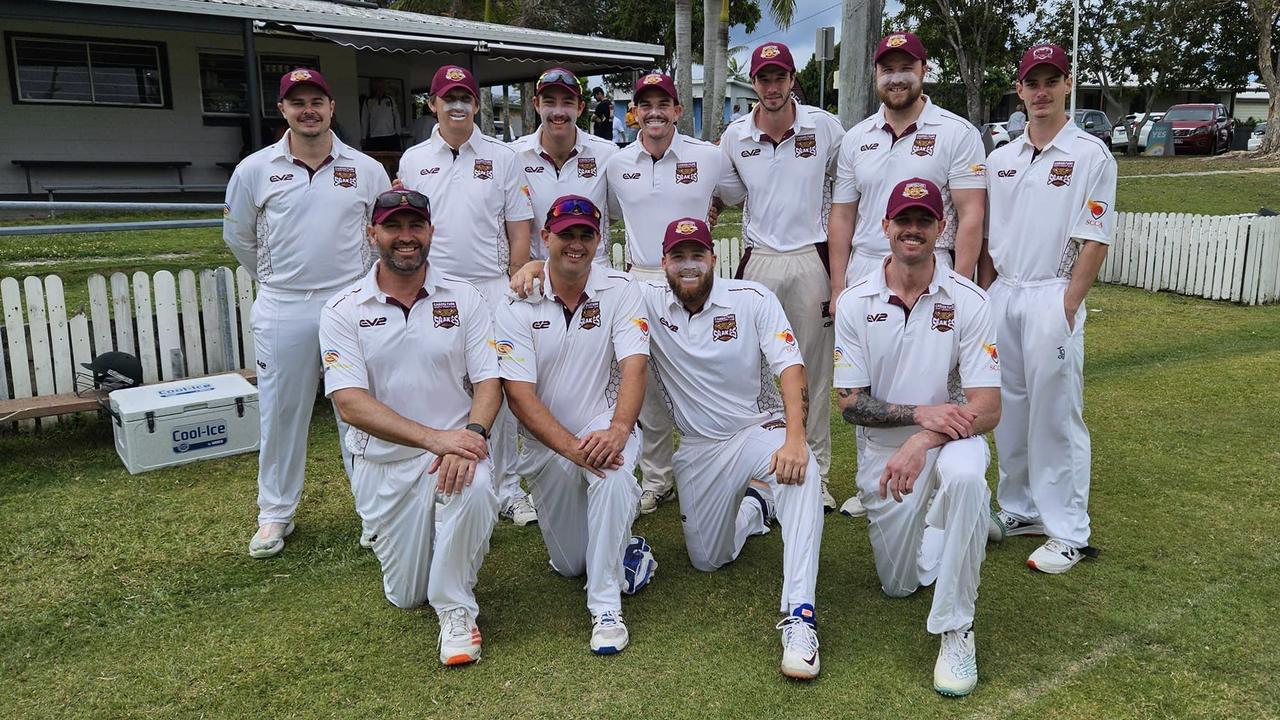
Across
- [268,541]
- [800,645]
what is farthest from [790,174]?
[268,541]

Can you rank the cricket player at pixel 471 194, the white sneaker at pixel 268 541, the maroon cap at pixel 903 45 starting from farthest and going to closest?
the cricket player at pixel 471 194
the white sneaker at pixel 268 541
the maroon cap at pixel 903 45

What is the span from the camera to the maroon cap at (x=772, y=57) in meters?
4.59

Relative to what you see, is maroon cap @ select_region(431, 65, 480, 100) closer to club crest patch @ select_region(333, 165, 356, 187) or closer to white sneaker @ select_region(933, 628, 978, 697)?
club crest patch @ select_region(333, 165, 356, 187)

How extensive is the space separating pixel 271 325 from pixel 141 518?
1369 mm

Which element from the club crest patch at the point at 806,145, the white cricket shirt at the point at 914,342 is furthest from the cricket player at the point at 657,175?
the white cricket shirt at the point at 914,342

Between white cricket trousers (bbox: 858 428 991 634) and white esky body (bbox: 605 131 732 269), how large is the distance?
1649mm

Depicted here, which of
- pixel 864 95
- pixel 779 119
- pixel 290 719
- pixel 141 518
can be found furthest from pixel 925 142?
pixel 141 518

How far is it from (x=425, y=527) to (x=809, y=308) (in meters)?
2.30

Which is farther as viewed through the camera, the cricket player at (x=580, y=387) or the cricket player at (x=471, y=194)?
the cricket player at (x=471, y=194)

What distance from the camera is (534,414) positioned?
380 centimetres

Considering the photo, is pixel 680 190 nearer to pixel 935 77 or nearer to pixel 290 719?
pixel 290 719

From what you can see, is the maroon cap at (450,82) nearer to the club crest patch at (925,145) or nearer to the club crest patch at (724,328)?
the club crest patch at (724,328)

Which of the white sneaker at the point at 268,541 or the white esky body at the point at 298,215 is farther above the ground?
the white esky body at the point at 298,215

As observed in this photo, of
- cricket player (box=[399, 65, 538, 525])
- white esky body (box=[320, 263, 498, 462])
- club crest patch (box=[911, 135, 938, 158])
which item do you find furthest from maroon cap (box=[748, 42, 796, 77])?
white esky body (box=[320, 263, 498, 462])
